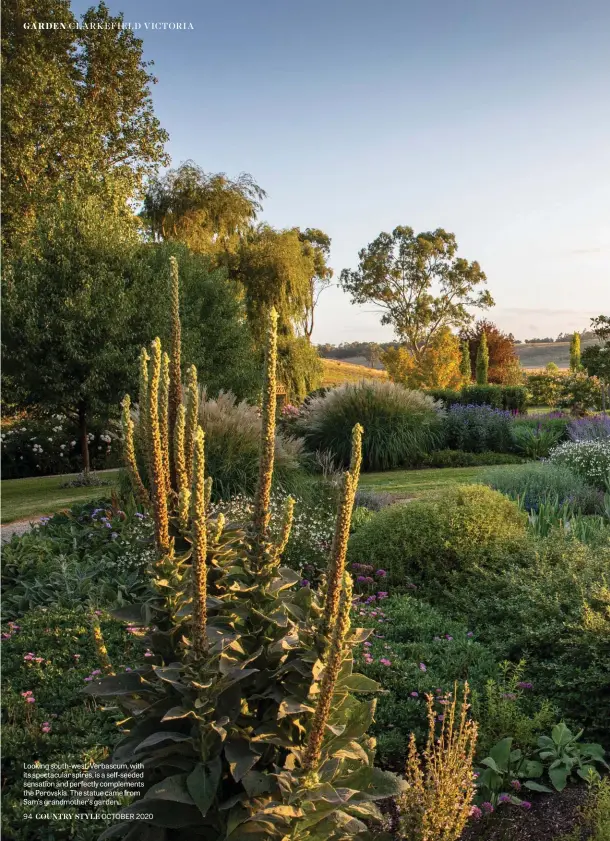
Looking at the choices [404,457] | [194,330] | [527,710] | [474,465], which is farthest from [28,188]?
[527,710]

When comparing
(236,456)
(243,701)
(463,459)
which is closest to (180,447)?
(243,701)

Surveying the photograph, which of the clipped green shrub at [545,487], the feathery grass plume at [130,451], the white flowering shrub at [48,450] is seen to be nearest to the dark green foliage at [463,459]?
the clipped green shrub at [545,487]

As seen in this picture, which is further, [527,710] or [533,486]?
[533,486]

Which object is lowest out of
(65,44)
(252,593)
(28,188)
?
(252,593)

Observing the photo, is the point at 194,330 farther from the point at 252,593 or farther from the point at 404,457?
the point at 252,593

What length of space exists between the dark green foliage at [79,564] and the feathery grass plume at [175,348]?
293 centimetres

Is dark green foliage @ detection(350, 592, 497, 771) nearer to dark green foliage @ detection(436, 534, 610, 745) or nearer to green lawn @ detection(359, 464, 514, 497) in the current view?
dark green foliage @ detection(436, 534, 610, 745)

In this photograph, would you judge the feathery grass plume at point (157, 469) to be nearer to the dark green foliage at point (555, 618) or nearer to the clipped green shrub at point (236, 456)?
the dark green foliage at point (555, 618)

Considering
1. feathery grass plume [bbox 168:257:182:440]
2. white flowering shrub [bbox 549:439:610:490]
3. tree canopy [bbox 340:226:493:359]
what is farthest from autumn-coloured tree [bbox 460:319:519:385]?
feathery grass plume [bbox 168:257:182:440]

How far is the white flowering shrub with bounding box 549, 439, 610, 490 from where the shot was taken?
32.2 ft

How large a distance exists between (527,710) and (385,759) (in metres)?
0.87

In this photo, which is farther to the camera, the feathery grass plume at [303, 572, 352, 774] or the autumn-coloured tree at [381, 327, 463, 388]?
the autumn-coloured tree at [381, 327, 463, 388]

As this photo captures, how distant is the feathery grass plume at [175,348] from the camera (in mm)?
2121

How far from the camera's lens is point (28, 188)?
17.5 m
